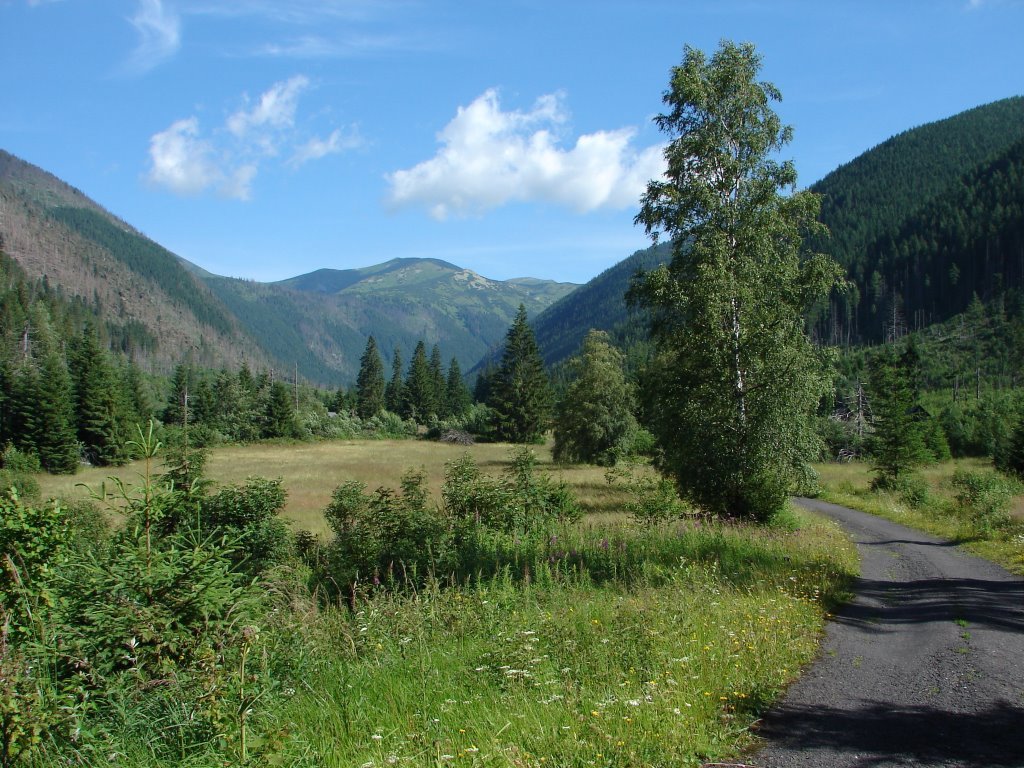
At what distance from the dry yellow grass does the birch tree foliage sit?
5.97 m

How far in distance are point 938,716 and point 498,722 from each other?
339 cm

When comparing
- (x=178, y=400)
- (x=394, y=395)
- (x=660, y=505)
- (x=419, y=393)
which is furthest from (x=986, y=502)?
(x=394, y=395)

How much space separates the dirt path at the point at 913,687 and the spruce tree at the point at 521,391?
65.7m

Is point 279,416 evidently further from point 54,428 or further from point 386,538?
point 386,538

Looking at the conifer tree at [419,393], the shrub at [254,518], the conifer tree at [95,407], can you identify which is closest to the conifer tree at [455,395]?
the conifer tree at [419,393]

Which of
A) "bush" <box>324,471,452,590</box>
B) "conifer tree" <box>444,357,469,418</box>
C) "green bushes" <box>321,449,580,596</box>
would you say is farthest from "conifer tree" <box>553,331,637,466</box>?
"conifer tree" <box>444,357,469,418</box>

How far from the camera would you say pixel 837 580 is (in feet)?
30.5

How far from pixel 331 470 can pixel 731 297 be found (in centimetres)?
4015

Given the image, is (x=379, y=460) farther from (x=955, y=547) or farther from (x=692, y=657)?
(x=692, y=657)

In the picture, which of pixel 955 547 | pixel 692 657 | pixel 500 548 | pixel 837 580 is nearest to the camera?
pixel 692 657

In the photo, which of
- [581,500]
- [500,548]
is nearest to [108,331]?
[581,500]

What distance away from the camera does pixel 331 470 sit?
49.3m

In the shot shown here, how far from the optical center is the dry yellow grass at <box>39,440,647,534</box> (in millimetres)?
28875

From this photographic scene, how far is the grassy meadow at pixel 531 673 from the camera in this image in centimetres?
386
